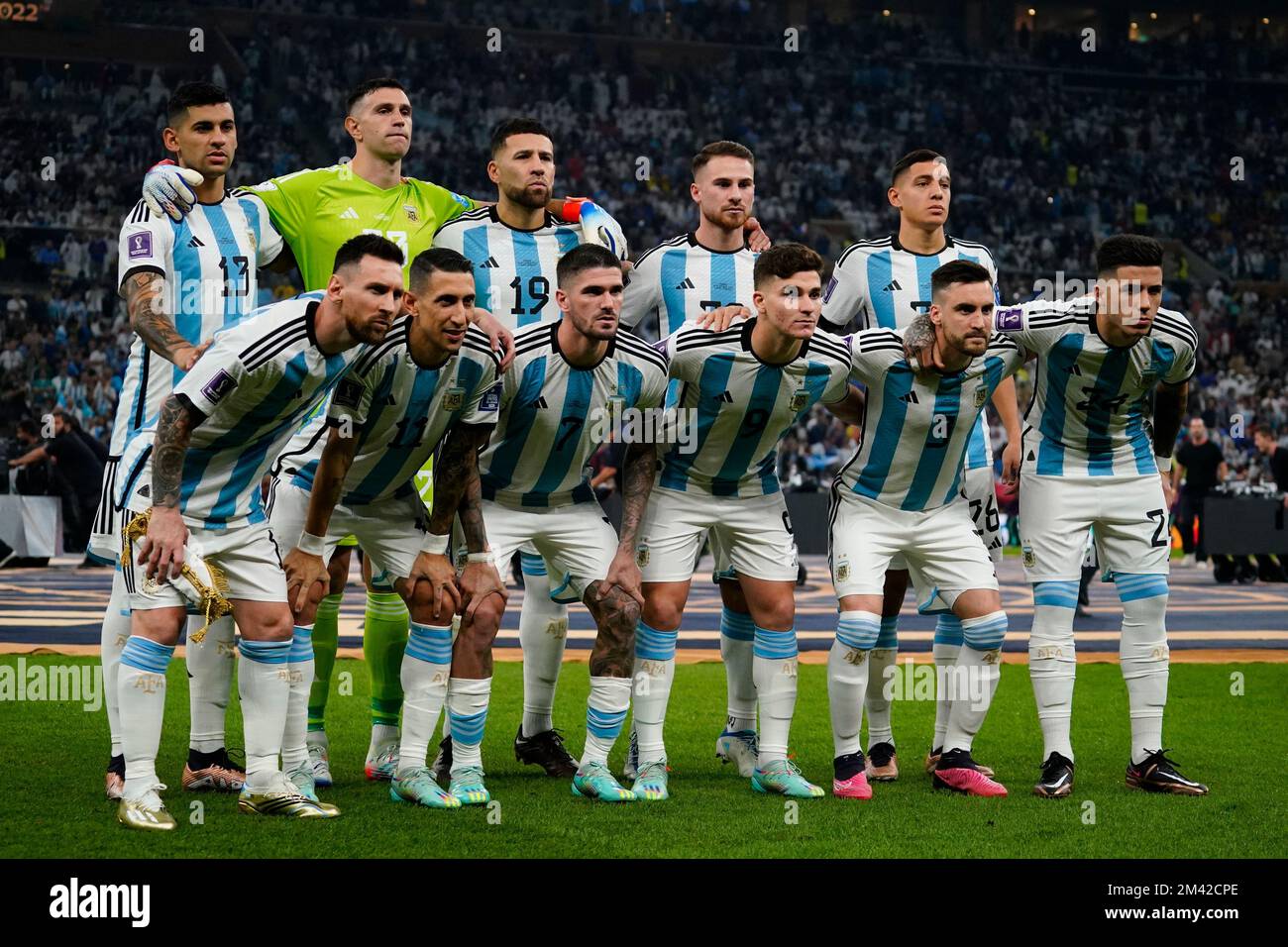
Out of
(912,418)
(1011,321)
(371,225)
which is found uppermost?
(371,225)

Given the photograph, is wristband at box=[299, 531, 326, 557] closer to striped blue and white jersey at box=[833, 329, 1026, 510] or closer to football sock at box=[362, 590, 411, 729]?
football sock at box=[362, 590, 411, 729]

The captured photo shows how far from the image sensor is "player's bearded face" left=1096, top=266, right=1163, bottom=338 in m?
6.20

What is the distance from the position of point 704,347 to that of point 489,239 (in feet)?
3.84

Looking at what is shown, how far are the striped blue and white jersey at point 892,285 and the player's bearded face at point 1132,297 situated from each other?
71 cm

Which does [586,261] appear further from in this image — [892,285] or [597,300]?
[892,285]

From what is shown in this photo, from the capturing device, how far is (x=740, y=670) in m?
6.89

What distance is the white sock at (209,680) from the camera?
6.11 m

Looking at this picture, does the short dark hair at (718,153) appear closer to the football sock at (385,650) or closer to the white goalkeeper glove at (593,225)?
the white goalkeeper glove at (593,225)

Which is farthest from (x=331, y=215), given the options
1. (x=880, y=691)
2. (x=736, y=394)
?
(x=880, y=691)

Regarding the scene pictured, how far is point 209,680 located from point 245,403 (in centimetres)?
138

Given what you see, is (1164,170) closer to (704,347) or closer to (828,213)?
(828,213)

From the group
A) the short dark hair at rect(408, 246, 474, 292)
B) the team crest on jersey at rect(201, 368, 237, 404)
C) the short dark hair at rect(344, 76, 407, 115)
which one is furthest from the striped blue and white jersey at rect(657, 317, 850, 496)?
the team crest on jersey at rect(201, 368, 237, 404)

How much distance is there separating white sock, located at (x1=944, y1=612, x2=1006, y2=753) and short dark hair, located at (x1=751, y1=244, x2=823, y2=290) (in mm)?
1663

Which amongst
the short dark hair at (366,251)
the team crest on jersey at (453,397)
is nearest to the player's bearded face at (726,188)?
the team crest on jersey at (453,397)
